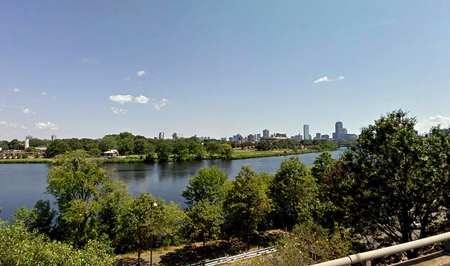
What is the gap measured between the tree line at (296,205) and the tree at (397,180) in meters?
0.03

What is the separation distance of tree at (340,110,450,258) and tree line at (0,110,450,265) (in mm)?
29

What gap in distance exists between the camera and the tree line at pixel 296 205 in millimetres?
7551

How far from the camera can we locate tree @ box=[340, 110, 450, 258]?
758 centimetres

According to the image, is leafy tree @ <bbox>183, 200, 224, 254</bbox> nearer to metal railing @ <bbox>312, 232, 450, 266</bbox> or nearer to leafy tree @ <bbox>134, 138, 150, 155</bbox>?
metal railing @ <bbox>312, 232, 450, 266</bbox>

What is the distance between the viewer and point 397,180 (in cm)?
796

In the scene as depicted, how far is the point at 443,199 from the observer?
7.46 meters

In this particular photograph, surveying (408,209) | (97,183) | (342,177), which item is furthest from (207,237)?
(408,209)

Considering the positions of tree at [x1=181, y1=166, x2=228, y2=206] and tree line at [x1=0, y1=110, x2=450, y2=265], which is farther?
tree at [x1=181, y1=166, x2=228, y2=206]

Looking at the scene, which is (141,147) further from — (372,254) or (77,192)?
(372,254)

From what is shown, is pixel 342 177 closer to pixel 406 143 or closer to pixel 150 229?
pixel 406 143

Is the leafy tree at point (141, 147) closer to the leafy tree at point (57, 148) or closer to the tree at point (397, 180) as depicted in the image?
the leafy tree at point (57, 148)

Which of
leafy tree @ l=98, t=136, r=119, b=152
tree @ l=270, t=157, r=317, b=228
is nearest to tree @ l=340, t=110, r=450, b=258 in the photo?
tree @ l=270, t=157, r=317, b=228

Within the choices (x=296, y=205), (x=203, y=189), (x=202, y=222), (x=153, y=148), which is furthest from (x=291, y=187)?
(x=153, y=148)

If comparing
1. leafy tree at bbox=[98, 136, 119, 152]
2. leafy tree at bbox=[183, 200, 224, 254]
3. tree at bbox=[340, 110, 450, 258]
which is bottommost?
leafy tree at bbox=[183, 200, 224, 254]
